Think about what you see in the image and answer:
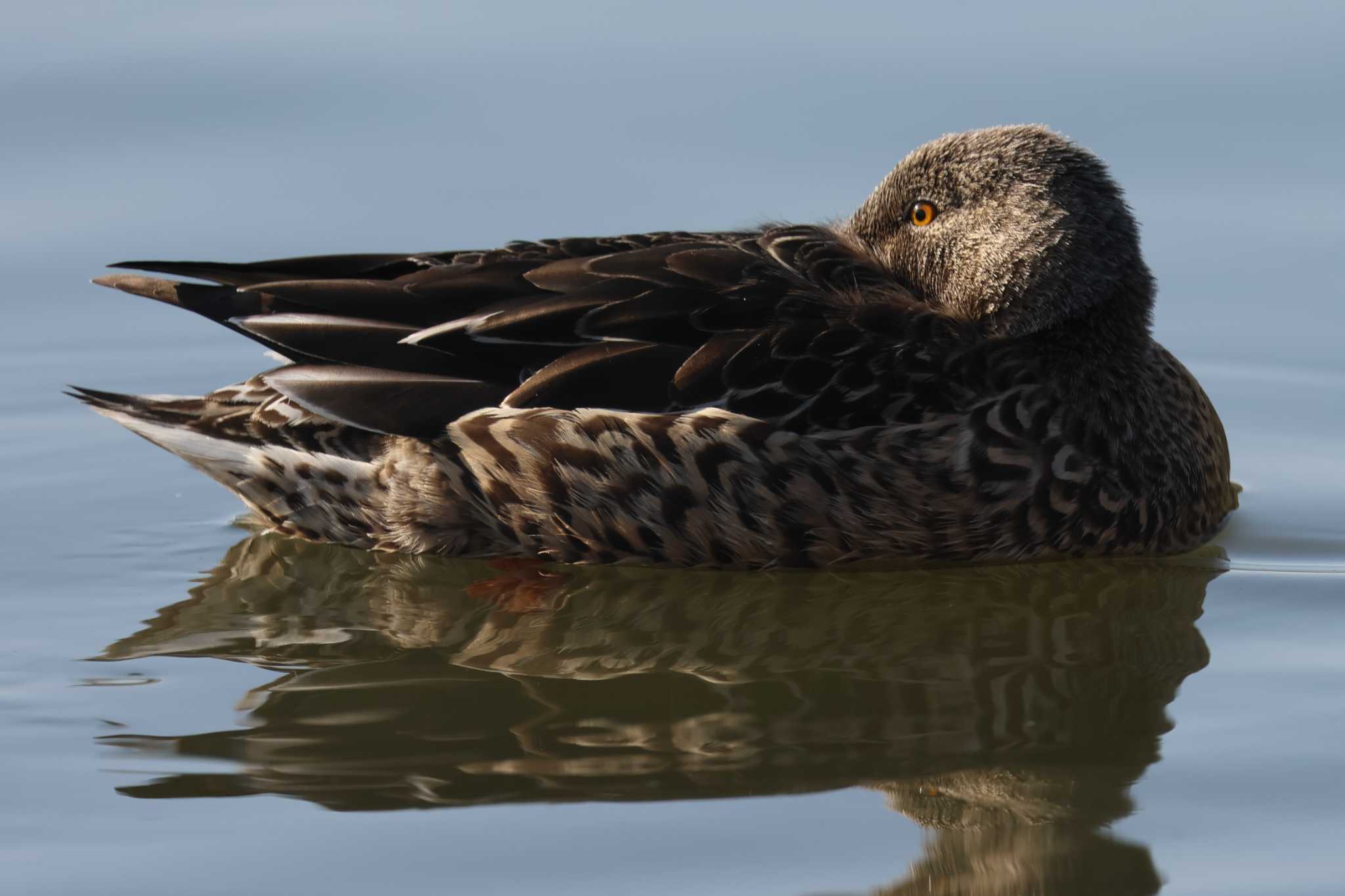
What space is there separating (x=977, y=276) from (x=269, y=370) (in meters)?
3.18

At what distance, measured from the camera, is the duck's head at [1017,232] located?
28.3 feet

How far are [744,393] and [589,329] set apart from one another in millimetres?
731

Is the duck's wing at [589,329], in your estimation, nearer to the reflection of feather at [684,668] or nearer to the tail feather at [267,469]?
the tail feather at [267,469]

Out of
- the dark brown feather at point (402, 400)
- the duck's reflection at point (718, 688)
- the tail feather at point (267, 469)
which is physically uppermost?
the dark brown feather at point (402, 400)

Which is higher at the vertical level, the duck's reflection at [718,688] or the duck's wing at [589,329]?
the duck's wing at [589,329]

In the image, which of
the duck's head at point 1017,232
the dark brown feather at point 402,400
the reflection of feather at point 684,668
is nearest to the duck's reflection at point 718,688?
the reflection of feather at point 684,668

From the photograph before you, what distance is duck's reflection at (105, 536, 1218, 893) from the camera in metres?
6.70

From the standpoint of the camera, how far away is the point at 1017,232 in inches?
341

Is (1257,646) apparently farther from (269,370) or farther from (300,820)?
(269,370)

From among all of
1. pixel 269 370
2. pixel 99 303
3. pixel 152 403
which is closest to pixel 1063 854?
pixel 269 370

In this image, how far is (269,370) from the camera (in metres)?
8.85

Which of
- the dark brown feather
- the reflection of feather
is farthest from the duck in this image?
the reflection of feather

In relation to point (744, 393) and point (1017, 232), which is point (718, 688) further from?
point (1017, 232)

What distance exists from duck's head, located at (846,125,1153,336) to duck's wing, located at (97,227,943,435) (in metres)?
0.26
